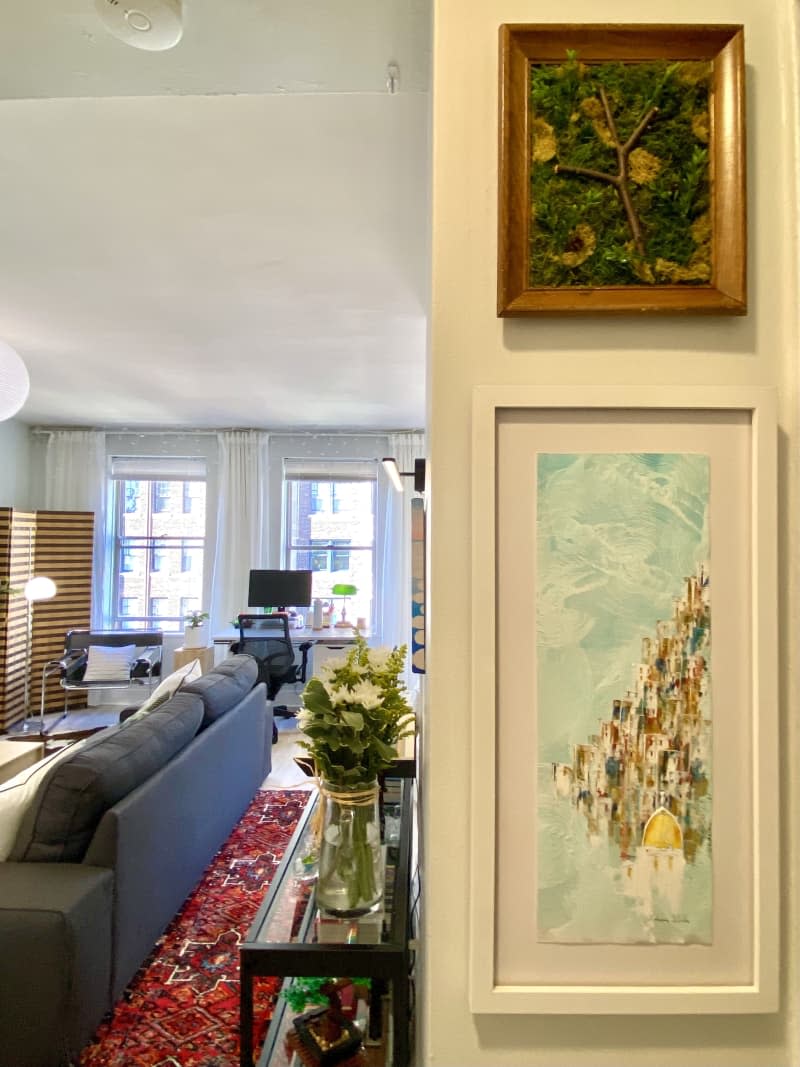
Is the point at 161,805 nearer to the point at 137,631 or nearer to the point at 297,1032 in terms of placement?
the point at 297,1032

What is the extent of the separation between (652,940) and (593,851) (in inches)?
4.9

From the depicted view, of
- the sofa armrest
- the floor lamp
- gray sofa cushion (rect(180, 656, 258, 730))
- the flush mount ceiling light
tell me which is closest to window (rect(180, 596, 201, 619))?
the floor lamp

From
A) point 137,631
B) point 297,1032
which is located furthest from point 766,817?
point 137,631

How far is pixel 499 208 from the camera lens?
74cm

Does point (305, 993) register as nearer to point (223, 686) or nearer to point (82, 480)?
point (223, 686)

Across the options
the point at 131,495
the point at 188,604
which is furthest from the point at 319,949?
the point at 131,495

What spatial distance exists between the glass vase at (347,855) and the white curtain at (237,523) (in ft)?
16.3

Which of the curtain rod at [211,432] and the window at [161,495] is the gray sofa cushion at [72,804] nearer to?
the curtain rod at [211,432]

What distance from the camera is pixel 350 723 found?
45.3 inches

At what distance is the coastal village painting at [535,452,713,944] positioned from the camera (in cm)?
72

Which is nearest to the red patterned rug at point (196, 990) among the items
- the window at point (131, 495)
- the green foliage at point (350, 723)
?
the green foliage at point (350, 723)

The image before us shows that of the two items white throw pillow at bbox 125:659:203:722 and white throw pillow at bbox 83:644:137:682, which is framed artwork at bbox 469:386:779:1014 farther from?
white throw pillow at bbox 83:644:137:682

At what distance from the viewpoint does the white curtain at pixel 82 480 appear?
5.96 m

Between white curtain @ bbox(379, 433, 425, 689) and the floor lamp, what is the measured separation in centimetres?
292
